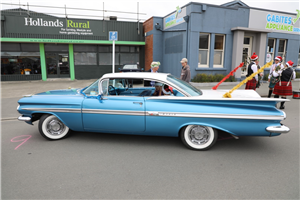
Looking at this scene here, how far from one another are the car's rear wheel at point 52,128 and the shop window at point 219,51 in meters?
11.9

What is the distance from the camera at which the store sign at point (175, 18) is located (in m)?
13.4

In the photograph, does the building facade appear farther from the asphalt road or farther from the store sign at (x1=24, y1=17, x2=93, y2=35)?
the asphalt road

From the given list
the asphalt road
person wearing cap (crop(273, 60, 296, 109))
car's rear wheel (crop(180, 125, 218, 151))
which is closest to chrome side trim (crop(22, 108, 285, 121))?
car's rear wheel (crop(180, 125, 218, 151))

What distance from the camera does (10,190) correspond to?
268 centimetres

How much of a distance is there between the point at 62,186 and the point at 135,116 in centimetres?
163

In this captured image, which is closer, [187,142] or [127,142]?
[187,142]

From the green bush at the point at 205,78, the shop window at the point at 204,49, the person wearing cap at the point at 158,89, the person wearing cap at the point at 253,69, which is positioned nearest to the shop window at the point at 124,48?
the shop window at the point at 204,49

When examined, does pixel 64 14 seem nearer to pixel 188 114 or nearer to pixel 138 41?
pixel 138 41

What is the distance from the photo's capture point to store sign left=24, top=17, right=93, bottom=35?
15.2 meters

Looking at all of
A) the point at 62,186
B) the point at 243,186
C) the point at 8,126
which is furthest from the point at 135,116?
the point at 8,126

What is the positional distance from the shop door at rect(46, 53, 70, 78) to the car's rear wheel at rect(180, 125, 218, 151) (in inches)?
602

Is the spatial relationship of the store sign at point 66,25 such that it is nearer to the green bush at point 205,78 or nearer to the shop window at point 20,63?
the shop window at point 20,63

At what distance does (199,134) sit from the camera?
382cm

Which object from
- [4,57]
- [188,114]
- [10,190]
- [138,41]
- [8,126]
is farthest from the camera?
[138,41]
